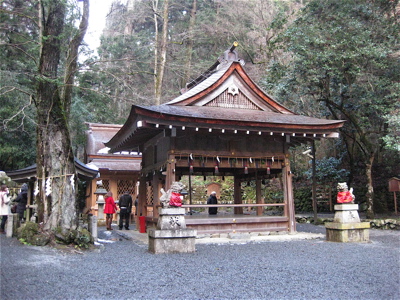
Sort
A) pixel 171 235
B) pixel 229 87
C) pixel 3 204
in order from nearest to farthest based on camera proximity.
Answer: pixel 171 235
pixel 3 204
pixel 229 87

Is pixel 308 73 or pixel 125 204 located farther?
pixel 308 73

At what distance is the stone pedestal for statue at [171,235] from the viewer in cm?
809

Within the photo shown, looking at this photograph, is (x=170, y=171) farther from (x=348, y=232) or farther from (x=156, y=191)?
(x=348, y=232)

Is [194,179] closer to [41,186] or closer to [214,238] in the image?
[214,238]

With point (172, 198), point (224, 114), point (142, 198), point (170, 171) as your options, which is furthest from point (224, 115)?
point (142, 198)

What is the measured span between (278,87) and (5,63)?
1383 cm

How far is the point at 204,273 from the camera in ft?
20.4

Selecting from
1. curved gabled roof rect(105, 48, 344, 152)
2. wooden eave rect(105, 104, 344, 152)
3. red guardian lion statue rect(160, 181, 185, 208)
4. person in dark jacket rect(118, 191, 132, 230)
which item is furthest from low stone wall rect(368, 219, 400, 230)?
person in dark jacket rect(118, 191, 132, 230)

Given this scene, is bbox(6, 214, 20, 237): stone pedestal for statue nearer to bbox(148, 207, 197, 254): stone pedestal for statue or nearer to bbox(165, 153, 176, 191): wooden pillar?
bbox(148, 207, 197, 254): stone pedestal for statue

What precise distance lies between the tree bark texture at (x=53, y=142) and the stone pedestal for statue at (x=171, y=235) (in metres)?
2.15

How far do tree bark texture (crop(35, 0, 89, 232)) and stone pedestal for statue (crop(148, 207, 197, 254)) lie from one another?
7.06ft

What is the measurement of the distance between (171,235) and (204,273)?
2069 mm

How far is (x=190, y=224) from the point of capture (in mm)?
10570

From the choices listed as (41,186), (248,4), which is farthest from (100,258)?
(248,4)
